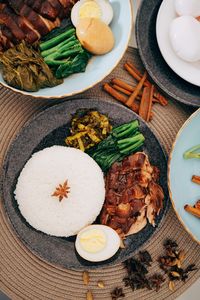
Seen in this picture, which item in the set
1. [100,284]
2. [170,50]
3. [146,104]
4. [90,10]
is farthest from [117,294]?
[90,10]

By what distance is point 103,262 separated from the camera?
2045 mm

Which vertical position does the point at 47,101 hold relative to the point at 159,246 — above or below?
above

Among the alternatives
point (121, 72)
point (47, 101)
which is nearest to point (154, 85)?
point (121, 72)

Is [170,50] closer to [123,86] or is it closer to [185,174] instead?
[123,86]

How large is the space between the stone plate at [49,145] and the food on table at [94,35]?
0.20 metres

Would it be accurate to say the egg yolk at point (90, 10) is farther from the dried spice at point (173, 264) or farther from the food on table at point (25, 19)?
the dried spice at point (173, 264)

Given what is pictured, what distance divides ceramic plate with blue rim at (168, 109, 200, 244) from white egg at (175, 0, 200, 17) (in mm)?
377

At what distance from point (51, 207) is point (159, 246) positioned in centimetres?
46

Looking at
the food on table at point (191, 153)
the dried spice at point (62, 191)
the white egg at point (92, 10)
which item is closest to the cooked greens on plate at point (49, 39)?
the white egg at point (92, 10)

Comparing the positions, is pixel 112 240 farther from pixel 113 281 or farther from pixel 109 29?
pixel 109 29

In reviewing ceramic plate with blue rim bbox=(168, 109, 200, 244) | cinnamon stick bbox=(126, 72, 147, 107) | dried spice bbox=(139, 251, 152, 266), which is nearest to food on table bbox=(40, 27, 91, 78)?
cinnamon stick bbox=(126, 72, 147, 107)

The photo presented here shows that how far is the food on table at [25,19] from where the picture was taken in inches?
79.4

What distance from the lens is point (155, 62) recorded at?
2.17 m

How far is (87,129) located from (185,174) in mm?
430
